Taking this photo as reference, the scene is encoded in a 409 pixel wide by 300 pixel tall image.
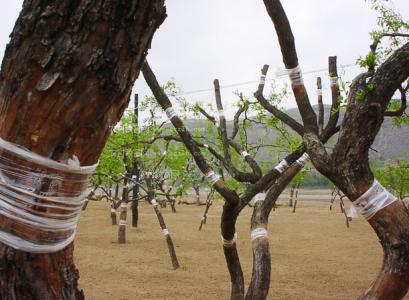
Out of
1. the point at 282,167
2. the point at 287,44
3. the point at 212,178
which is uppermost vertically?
the point at 287,44

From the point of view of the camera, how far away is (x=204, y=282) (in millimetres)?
7297

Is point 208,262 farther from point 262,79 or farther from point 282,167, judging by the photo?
point 282,167

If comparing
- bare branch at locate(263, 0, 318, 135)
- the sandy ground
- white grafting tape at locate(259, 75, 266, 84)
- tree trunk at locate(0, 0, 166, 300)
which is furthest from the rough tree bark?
the sandy ground

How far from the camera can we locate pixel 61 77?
3.57 feet

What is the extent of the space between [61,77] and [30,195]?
0.28 m

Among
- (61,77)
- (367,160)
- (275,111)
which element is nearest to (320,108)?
(275,111)

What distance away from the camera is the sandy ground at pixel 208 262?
22.2 feet

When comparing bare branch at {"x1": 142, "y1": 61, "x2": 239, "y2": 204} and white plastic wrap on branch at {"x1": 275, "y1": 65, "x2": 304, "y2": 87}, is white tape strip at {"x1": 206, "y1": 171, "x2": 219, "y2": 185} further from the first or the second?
white plastic wrap on branch at {"x1": 275, "y1": 65, "x2": 304, "y2": 87}

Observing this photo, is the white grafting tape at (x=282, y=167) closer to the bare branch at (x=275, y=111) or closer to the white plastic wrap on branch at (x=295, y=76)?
the bare branch at (x=275, y=111)

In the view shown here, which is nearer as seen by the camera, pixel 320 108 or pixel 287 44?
pixel 287 44

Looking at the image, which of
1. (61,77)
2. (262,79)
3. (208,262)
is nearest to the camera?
(61,77)

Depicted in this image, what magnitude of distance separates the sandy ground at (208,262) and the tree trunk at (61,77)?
5293 mm

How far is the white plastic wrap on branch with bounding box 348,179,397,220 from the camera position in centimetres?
264

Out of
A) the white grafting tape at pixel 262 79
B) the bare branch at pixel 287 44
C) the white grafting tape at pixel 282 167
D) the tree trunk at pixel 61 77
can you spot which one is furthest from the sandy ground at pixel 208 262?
the tree trunk at pixel 61 77
